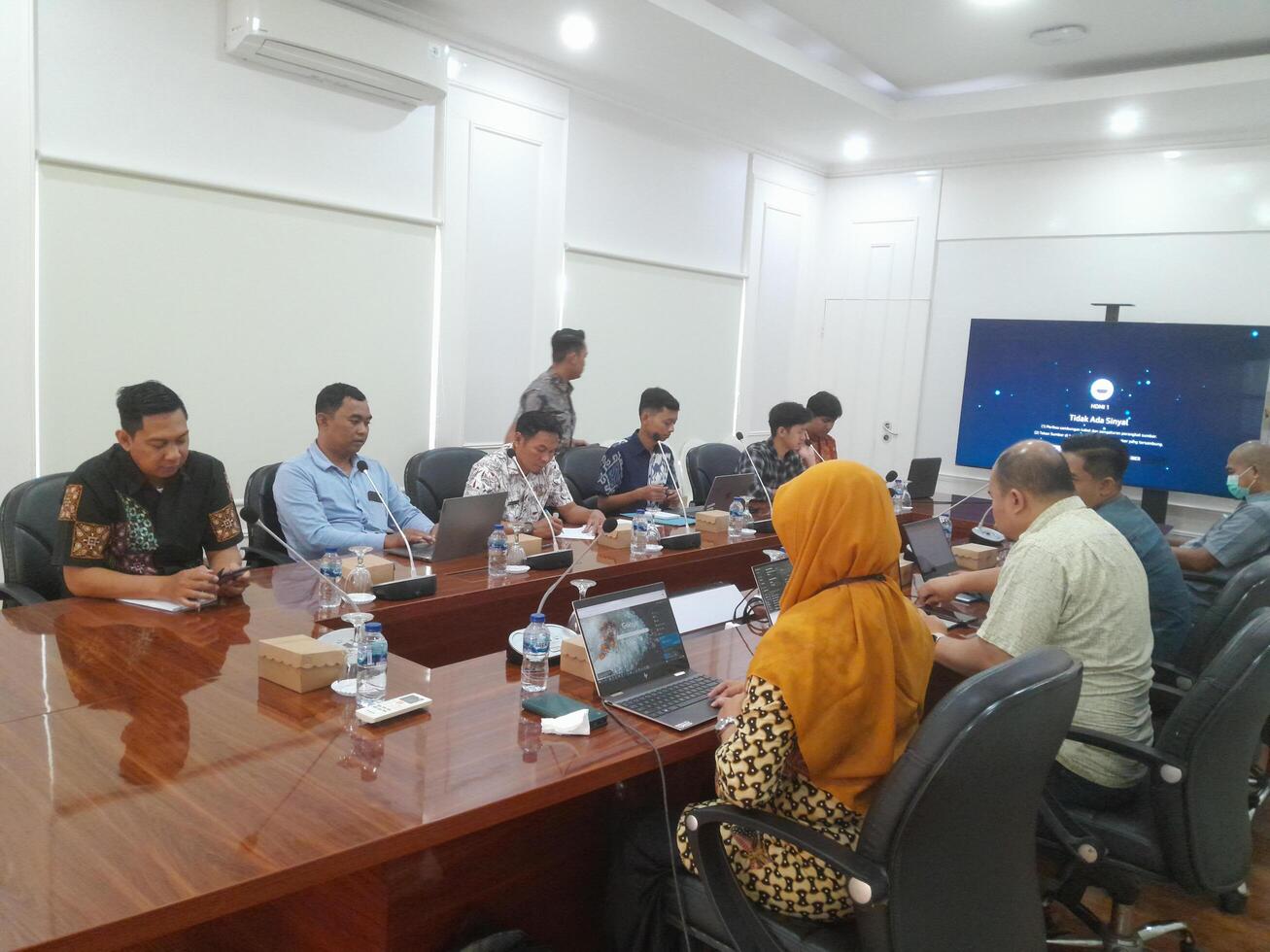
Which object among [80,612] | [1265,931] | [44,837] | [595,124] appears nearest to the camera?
[44,837]

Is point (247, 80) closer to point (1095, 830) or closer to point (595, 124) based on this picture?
point (595, 124)

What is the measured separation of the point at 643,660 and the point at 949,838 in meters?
0.75

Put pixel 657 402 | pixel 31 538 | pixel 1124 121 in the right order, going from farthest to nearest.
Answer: pixel 1124 121 < pixel 657 402 < pixel 31 538

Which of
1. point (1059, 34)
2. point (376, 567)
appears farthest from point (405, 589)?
point (1059, 34)

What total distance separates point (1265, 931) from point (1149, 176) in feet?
14.9

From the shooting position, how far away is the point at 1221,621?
2.41m

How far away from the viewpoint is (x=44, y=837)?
3.67ft

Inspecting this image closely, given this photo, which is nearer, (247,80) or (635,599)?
(635,599)

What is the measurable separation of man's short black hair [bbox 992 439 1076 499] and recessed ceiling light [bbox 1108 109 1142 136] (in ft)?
12.0

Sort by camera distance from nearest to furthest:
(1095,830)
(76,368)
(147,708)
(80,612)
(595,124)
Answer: (147,708), (1095,830), (80,612), (76,368), (595,124)

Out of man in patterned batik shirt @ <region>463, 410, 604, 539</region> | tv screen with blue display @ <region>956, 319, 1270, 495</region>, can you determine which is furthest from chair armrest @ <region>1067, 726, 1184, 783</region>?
tv screen with blue display @ <region>956, 319, 1270, 495</region>

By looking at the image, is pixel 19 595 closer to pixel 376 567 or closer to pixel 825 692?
pixel 376 567

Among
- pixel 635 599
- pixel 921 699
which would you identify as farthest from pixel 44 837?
pixel 921 699

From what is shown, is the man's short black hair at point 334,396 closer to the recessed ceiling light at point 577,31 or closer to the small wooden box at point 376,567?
the small wooden box at point 376,567
